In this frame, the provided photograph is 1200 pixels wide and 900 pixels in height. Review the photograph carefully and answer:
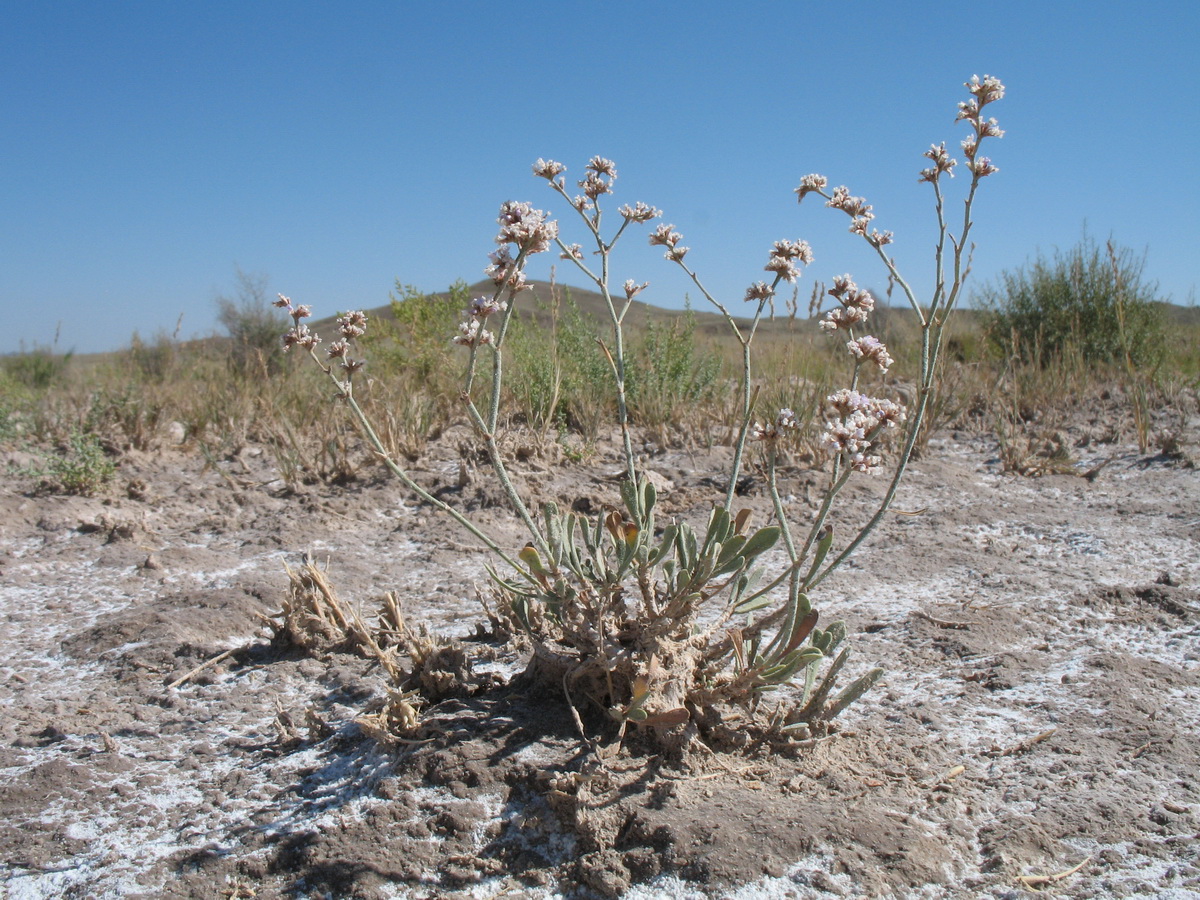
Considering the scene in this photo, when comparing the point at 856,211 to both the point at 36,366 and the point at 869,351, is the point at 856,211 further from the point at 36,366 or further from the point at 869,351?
the point at 36,366

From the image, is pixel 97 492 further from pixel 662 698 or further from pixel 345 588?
pixel 662 698

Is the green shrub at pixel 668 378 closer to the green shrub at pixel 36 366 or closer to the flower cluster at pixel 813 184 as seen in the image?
the flower cluster at pixel 813 184

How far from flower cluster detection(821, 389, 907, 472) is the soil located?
0.76 metres

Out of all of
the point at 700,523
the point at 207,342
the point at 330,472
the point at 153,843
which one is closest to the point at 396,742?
the point at 153,843

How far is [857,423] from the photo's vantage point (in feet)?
5.63

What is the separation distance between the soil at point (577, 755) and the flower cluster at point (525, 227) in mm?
1178

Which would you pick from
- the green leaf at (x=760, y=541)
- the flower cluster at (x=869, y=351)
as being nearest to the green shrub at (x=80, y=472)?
the green leaf at (x=760, y=541)

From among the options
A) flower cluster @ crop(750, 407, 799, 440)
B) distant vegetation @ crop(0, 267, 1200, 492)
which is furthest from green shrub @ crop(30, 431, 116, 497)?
flower cluster @ crop(750, 407, 799, 440)

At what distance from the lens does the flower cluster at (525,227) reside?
6.17 feet

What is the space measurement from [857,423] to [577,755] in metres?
1.01

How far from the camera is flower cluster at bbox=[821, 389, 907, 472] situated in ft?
5.53

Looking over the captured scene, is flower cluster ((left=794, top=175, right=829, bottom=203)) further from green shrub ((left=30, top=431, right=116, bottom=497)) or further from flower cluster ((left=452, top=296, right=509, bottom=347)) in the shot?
green shrub ((left=30, top=431, right=116, bottom=497))

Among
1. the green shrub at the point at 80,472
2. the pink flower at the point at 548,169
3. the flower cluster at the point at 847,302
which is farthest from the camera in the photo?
the green shrub at the point at 80,472

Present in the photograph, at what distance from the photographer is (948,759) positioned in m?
2.03
